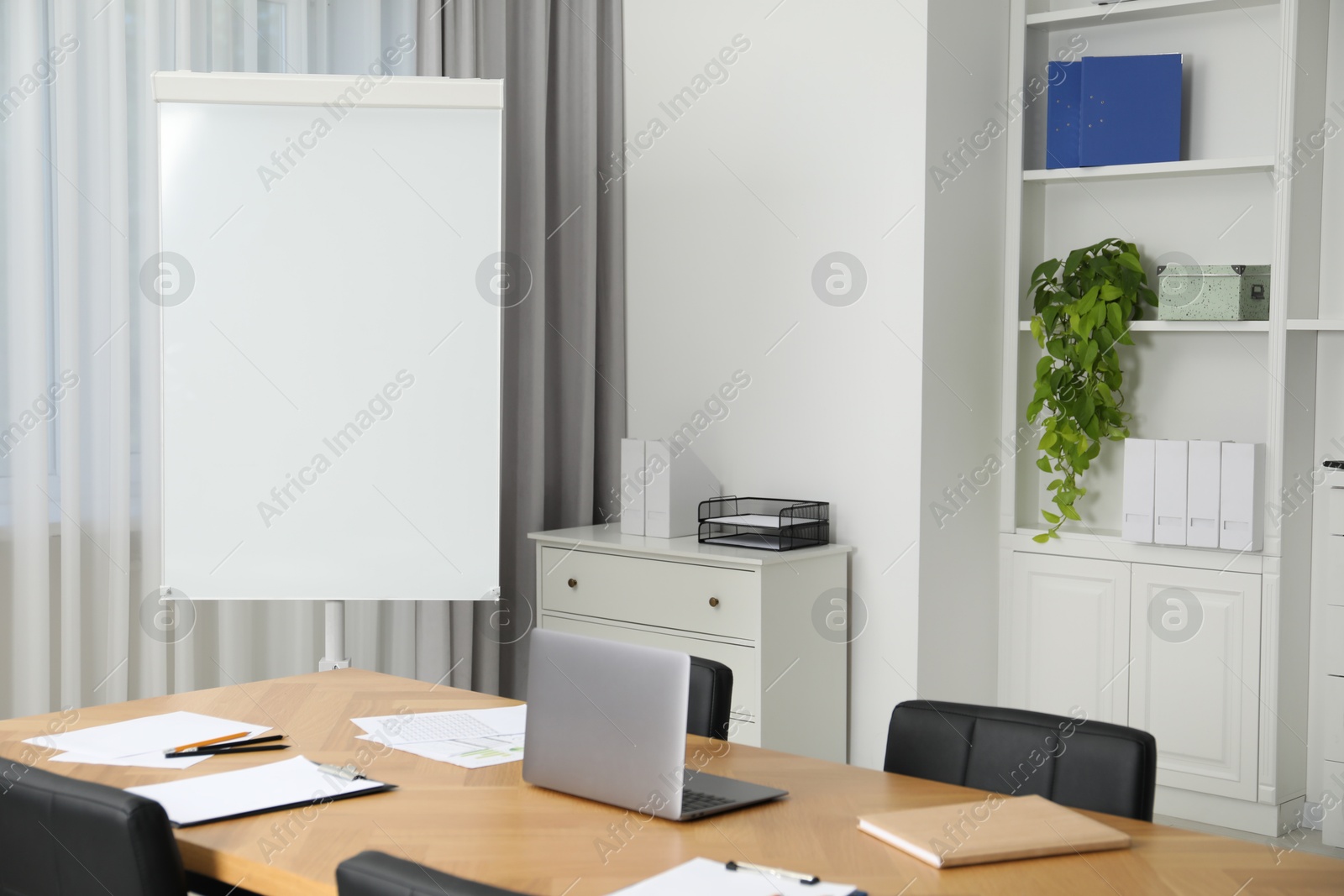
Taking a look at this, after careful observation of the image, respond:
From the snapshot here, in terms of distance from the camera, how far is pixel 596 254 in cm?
410

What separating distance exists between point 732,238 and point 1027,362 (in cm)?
104

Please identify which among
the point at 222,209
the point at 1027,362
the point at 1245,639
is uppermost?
the point at 222,209

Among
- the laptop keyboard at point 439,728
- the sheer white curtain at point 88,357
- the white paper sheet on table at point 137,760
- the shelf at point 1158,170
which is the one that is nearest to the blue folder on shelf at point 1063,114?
the shelf at point 1158,170

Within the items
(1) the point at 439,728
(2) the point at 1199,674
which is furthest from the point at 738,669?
(1) the point at 439,728

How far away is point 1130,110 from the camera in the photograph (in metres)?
3.58

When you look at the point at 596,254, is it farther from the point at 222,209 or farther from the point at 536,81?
the point at 222,209

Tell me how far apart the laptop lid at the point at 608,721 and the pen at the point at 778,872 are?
0.59ft

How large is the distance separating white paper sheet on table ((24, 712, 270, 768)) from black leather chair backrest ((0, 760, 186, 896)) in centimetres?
33

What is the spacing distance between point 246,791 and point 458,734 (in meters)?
0.39

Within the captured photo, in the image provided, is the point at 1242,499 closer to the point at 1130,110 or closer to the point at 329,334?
the point at 1130,110

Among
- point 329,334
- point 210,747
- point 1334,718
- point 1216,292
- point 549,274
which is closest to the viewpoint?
point 210,747

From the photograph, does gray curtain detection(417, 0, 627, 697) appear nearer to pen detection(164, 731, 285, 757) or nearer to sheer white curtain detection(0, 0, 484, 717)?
sheer white curtain detection(0, 0, 484, 717)

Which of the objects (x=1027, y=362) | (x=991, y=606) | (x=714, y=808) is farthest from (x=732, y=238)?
(x=714, y=808)

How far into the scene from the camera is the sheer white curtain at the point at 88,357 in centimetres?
289
